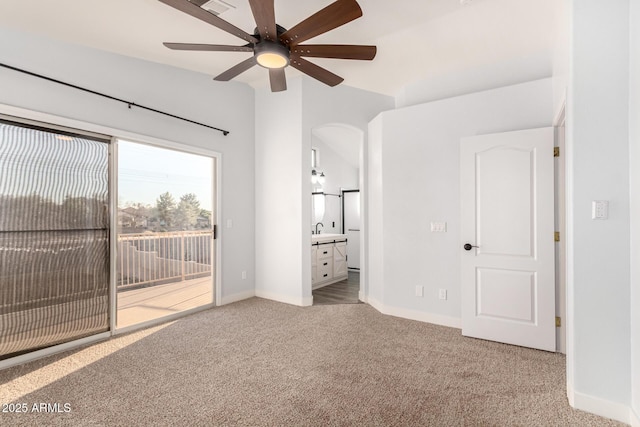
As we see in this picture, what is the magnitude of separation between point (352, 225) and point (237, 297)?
11.9 feet

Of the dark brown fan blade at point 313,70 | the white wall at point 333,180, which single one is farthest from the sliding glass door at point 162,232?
the white wall at point 333,180

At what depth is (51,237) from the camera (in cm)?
279

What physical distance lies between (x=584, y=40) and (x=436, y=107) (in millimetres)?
1680

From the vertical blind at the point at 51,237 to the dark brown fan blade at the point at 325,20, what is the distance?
2.34 metres

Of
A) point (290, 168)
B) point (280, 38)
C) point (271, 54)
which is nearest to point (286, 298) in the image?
point (290, 168)

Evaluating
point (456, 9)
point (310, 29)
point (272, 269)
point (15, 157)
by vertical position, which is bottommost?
point (272, 269)

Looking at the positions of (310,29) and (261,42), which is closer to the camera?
(310,29)

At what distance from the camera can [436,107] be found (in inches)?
144

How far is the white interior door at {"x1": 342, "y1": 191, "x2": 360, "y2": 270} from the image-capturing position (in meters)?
7.31

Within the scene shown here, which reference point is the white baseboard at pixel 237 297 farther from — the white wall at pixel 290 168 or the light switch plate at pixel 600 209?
the light switch plate at pixel 600 209

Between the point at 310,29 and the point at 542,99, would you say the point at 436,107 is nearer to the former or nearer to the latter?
the point at 542,99

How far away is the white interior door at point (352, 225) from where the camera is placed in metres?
7.31

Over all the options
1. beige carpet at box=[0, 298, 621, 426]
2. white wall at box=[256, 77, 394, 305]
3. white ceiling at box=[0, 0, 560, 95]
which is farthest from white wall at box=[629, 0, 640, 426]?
white wall at box=[256, 77, 394, 305]

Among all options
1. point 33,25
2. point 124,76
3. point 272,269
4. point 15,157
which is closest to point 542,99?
point 272,269
